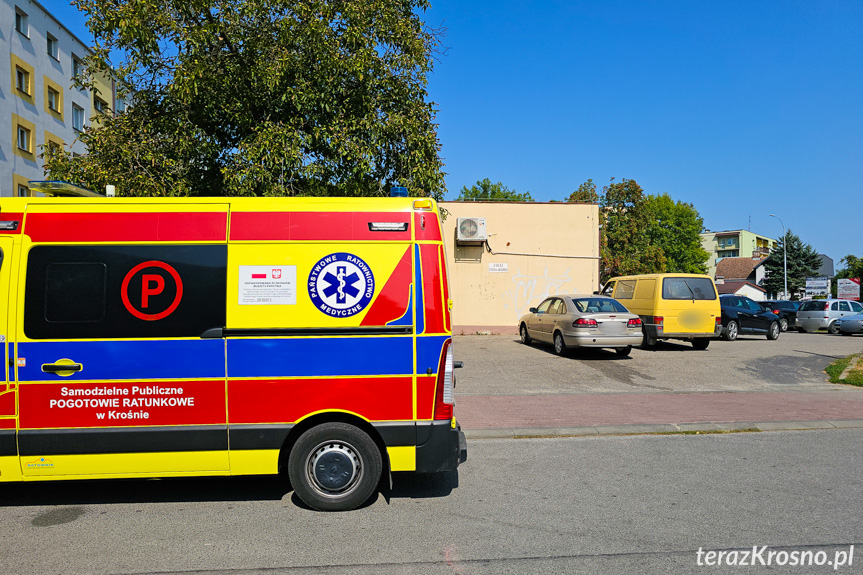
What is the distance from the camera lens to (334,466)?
4.81 metres

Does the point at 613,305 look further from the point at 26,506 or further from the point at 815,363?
the point at 26,506

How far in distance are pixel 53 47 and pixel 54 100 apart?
9.55ft

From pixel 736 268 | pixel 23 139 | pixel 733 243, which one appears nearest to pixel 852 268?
pixel 736 268

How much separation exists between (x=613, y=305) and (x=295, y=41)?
9.09 metres

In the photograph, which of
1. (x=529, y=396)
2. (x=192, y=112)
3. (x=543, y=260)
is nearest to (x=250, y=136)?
(x=192, y=112)

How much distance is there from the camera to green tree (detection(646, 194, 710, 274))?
7281 centimetres

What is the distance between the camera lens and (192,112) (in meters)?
12.0

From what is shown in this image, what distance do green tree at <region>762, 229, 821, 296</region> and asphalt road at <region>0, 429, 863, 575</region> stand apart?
225 ft

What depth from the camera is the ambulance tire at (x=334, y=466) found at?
477cm

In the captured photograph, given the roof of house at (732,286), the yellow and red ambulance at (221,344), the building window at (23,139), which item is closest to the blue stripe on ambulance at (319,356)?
the yellow and red ambulance at (221,344)

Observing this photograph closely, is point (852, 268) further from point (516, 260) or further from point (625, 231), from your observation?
point (516, 260)

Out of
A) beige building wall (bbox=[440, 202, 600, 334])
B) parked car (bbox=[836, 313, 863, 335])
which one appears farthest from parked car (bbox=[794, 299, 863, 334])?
beige building wall (bbox=[440, 202, 600, 334])

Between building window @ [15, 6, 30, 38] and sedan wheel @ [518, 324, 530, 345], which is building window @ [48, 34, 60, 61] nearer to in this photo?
building window @ [15, 6, 30, 38]

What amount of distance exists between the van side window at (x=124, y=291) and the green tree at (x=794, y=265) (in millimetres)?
72375
